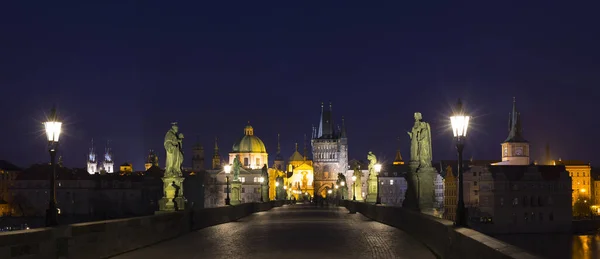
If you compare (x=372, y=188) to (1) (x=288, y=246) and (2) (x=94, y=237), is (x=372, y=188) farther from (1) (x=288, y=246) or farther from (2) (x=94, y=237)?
(2) (x=94, y=237)

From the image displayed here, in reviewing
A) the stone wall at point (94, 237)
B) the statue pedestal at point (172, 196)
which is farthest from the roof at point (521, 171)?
the stone wall at point (94, 237)

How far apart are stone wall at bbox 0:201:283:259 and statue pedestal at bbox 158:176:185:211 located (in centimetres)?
423

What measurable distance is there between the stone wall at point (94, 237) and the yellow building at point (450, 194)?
158 meters

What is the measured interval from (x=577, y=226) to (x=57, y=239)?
458 feet

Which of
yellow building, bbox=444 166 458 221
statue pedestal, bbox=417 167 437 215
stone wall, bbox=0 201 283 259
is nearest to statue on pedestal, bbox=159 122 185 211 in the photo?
stone wall, bbox=0 201 283 259

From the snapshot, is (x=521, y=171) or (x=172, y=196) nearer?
(x=172, y=196)

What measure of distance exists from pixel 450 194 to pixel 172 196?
526 ft

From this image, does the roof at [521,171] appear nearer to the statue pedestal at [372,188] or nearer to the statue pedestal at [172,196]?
the statue pedestal at [372,188]

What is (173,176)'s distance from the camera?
3425cm

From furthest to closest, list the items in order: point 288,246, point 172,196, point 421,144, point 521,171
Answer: point 521,171, point 172,196, point 421,144, point 288,246

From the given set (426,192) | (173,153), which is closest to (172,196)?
(173,153)

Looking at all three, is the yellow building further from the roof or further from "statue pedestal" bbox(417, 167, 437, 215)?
"statue pedestal" bbox(417, 167, 437, 215)

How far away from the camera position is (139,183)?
186m

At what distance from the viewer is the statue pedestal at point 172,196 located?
3338 cm
